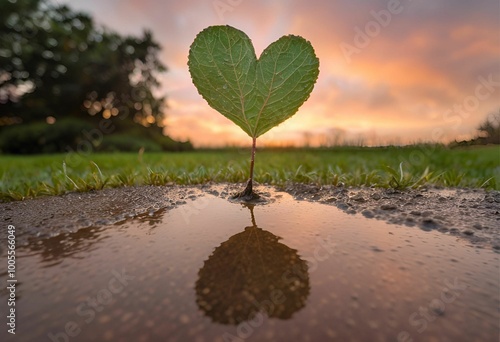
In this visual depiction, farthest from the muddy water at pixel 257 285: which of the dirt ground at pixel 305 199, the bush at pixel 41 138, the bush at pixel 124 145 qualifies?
the bush at pixel 41 138

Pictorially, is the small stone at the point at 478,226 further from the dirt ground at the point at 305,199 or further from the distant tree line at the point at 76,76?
A: the distant tree line at the point at 76,76

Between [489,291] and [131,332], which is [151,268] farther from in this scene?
[489,291]

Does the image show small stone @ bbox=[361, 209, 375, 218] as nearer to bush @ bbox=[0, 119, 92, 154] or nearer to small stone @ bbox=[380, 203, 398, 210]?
small stone @ bbox=[380, 203, 398, 210]

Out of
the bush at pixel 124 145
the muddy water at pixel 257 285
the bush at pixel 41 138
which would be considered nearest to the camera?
the muddy water at pixel 257 285

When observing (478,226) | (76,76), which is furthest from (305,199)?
(76,76)

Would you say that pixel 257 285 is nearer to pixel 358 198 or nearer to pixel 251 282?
pixel 251 282
